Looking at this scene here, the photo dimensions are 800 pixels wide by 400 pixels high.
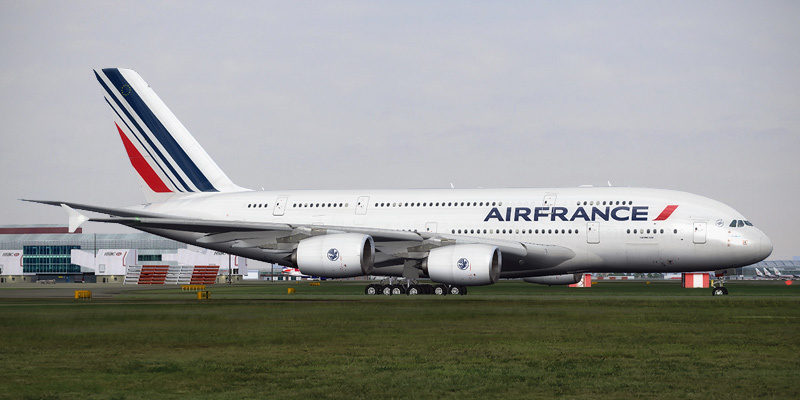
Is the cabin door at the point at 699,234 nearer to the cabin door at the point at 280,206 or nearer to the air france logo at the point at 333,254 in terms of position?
the air france logo at the point at 333,254

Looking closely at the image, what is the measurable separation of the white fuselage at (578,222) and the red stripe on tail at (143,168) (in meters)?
5.35

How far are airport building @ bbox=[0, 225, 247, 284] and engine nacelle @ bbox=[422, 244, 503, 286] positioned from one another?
98.6 m

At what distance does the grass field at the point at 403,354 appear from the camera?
12.2 m

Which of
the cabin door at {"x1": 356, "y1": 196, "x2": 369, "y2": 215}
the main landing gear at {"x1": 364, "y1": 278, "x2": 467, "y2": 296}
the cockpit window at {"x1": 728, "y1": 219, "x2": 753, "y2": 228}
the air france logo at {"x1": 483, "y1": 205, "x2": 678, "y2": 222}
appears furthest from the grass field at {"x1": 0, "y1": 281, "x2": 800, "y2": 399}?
the cabin door at {"x1": 356, "y1": 196, "x2": 369, "y2": 215}

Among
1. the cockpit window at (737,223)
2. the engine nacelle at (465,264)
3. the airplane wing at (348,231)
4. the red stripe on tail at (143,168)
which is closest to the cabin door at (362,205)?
the airplane wing at (348,231)

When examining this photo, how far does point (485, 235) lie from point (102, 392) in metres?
34.7

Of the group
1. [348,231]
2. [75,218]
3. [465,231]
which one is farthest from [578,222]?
[75,218]

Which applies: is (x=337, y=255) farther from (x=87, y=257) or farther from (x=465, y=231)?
(x=87, y=257)

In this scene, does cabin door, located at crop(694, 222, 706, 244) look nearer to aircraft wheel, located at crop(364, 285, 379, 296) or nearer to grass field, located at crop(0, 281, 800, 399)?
grass field, located at crop(0, 281, 800, 399)

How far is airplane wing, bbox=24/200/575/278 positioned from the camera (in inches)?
1756

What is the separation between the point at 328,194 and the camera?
50688 millimetres

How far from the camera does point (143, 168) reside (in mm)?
53781

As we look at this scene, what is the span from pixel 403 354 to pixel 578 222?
2944cm

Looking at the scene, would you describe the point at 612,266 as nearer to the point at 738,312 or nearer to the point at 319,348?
the point at 738,312
